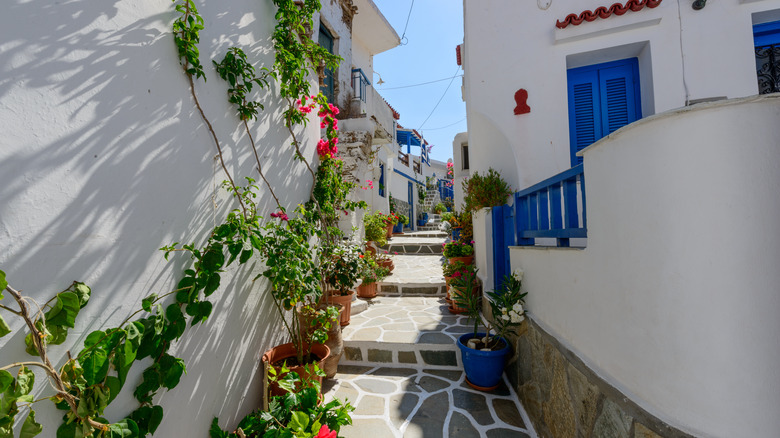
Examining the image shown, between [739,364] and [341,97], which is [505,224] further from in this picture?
[341,97]

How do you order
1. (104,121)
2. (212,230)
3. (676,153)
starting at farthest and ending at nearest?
(212,230) < (104,121) < (676,153)

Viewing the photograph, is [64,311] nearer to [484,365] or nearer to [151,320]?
[151,320]

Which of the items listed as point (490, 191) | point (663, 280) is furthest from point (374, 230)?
point (663, 280)

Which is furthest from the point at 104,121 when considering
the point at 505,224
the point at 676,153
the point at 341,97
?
the point at 341,97

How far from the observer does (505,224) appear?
4145mm

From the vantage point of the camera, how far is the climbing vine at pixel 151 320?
1.11 meters

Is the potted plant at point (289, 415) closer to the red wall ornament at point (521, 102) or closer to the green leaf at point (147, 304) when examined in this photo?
the green leaf at point (147, 304)

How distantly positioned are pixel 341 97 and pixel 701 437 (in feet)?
26.3

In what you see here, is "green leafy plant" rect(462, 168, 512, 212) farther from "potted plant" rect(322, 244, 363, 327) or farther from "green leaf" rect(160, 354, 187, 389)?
"green leaf" rect(160, 354, 187, 389)

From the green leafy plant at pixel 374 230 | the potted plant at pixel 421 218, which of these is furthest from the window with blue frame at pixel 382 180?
the potted plant at pixel 421 218

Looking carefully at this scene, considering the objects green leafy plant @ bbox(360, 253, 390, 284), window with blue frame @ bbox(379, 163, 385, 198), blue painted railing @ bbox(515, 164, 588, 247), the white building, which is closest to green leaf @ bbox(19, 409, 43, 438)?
the white building

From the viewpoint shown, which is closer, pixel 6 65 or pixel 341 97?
pixel 6 65

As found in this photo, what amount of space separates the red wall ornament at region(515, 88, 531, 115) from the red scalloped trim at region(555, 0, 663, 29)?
93cm

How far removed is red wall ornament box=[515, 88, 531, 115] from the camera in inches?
162
